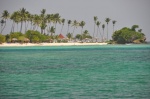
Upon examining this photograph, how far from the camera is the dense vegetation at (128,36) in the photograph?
18912 centimetres

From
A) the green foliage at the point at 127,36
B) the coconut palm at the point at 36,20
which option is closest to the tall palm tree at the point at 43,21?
the coconut palm at the point at 36,20

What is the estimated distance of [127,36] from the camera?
188 meters

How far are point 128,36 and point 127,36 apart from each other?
52 centimetres

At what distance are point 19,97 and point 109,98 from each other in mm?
5175

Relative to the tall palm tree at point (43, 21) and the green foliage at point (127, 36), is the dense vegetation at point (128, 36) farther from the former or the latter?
the tall palm tree at point (43, 21)

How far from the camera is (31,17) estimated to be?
159m

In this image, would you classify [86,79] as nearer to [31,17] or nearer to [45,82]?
[45,82]

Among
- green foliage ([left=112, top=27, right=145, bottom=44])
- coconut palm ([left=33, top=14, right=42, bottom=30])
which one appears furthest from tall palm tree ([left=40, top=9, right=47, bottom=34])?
green foliage ([left=112, top=27, right=145, bottom=44])

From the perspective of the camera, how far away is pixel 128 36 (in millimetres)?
188375

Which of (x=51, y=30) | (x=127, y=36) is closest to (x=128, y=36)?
(x=127, y=36)

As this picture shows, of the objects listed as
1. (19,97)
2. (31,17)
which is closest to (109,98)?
(19,97)

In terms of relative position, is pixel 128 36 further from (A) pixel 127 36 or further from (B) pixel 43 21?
(B) pixel 43 21

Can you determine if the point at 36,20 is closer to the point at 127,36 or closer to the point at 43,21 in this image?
the point at 43,21

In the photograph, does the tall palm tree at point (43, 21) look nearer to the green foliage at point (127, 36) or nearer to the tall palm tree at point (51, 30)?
the tall palm tree at point (51, 30)
